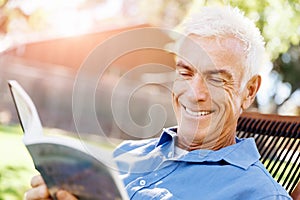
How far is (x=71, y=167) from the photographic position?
1.40 metres

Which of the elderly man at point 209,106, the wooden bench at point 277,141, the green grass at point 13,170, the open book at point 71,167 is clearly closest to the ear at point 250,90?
the elderly man at point 209,106

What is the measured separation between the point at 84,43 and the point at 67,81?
3.09 metres

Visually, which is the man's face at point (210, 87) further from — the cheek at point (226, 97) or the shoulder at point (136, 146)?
the shoulder at point (136, 146)

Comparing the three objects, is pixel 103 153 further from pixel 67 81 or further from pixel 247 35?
pixel 67 81

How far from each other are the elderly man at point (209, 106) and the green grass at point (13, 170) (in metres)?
1.74

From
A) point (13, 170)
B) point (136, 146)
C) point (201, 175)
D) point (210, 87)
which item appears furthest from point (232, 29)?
point (13, 170)

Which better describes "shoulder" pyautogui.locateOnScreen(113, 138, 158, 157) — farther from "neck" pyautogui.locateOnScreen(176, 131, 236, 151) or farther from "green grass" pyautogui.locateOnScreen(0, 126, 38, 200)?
"green grass" pyautogui.locateOnScreen(0, 126, 38, 200)

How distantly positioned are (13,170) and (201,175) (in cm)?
478

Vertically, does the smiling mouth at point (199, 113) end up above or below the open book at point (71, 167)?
below

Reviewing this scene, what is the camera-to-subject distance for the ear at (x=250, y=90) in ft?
6.45

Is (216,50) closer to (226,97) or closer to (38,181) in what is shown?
(226,97)

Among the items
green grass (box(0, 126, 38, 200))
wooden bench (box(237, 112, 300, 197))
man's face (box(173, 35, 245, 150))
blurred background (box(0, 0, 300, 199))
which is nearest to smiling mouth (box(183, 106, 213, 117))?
man's face (box(173, 35, 245, 150))

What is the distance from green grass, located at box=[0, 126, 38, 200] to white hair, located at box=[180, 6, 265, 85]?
1933 mm

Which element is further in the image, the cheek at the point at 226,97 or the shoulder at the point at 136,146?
the shoulder at the point at 136,146
